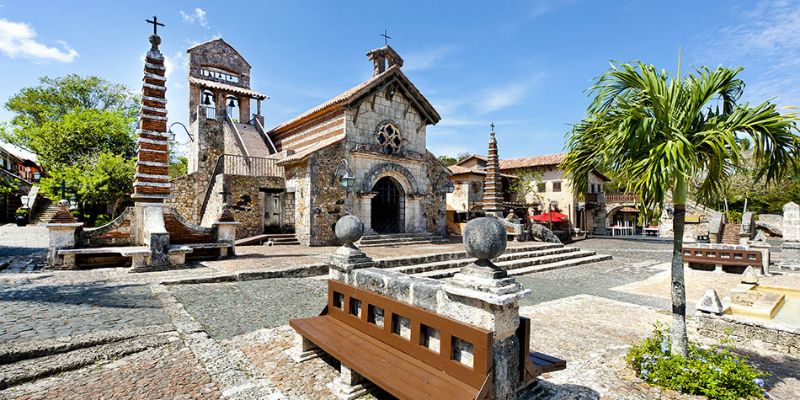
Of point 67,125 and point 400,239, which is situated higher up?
point 67,125

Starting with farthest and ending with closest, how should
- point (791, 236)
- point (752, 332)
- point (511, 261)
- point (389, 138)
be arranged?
point (389, 138) → point (791, 236) → point (511, 261) → point (752, 332)

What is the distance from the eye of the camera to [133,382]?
359 centimetres

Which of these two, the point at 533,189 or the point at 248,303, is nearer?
the point at 248,303

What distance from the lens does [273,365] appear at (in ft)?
13.3

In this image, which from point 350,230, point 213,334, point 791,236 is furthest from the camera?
point 791,236

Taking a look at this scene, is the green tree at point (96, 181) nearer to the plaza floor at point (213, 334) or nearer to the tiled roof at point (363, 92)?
the tiled roof at point (363, 92)

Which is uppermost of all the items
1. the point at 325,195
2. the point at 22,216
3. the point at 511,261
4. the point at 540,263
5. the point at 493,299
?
the point at 325,195

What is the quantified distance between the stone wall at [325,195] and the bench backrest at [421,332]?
11.3m

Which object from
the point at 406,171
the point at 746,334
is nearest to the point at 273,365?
the point at 746,334

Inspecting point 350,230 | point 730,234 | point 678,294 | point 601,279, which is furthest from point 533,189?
point 350,230

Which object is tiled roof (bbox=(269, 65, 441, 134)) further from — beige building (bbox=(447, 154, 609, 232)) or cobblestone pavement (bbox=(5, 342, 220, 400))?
cobblestone pavement (bbox=(5, 342, 220, 400))

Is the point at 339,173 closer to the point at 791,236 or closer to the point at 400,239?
the point at 400,239

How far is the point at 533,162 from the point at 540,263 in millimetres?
20300

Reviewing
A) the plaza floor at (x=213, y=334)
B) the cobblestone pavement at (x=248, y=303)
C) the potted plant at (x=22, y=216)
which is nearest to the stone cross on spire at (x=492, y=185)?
the plaza floor at (x=213, y=334)
